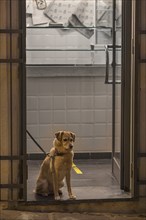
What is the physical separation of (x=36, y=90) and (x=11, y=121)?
2.15m

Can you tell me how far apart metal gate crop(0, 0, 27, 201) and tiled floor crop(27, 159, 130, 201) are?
0.32 metres

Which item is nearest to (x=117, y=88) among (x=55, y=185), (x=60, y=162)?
(x=60, y=162)

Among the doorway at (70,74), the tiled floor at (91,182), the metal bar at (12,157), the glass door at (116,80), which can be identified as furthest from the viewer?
the doorway at (70,74)

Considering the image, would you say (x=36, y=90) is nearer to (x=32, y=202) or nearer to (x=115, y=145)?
(x=115, y=145)

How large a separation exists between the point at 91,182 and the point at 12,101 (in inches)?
59.0

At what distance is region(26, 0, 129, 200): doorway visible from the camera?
6.89 metres

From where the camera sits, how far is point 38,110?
6945 millimetres

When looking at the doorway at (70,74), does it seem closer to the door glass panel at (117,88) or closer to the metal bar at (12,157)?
the door glass panel at (117,88)

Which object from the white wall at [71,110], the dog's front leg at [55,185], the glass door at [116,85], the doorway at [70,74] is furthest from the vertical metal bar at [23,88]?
the white wall at [71,110]

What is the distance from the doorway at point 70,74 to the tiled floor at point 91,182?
2.8 inches

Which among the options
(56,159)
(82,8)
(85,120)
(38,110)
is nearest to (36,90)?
(38,110)

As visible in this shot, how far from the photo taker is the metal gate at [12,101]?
184 inches

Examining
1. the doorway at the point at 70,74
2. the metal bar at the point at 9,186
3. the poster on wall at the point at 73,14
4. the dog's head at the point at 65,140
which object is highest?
the poster on wall at the point at 73,14

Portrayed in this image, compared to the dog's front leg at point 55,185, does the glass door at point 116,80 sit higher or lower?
higher
